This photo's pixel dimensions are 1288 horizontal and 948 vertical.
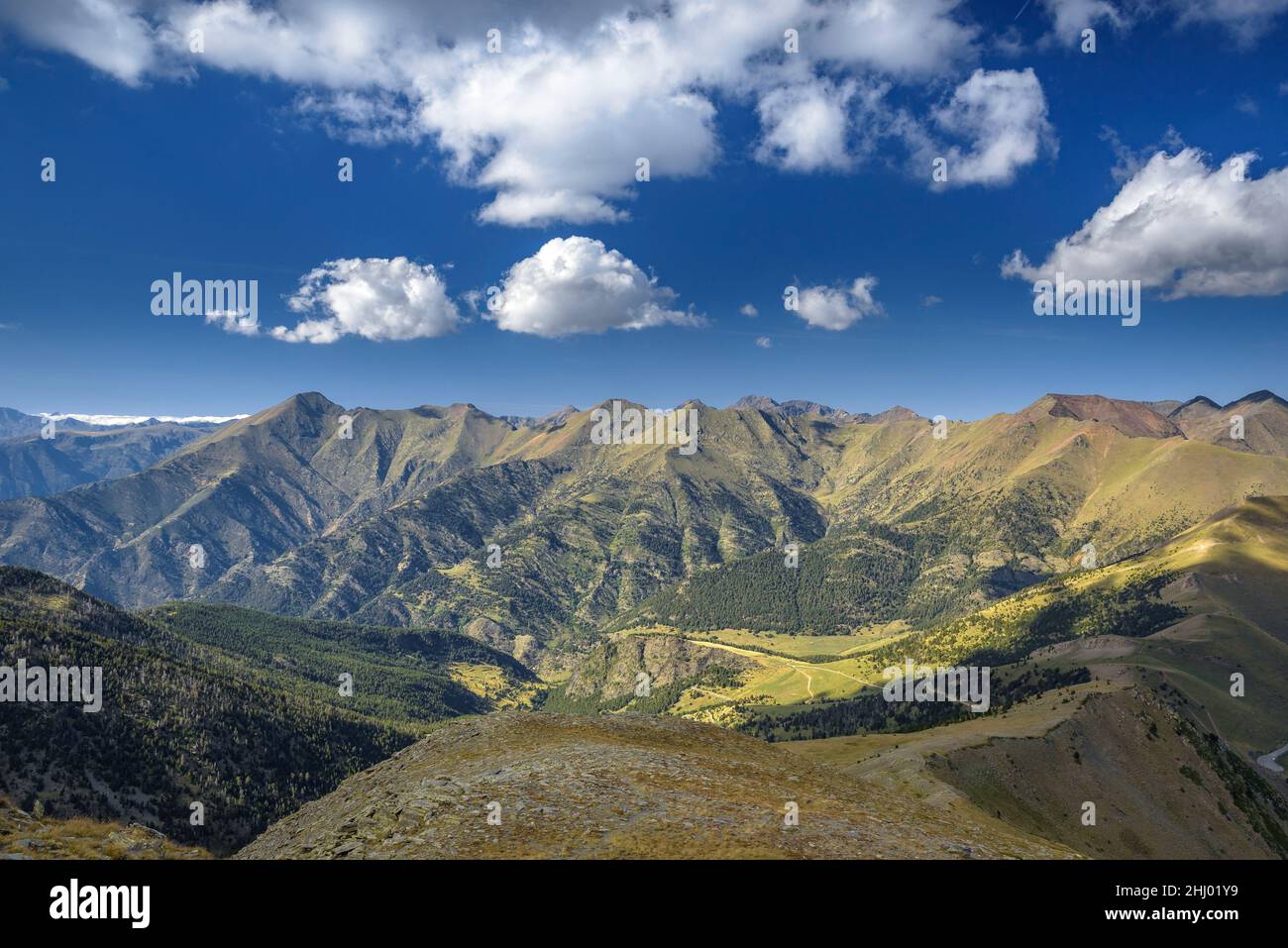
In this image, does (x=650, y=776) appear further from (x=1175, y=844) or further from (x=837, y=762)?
(x=1175, y=844)

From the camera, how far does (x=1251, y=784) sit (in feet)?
395

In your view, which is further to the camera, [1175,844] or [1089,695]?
[1089,695]

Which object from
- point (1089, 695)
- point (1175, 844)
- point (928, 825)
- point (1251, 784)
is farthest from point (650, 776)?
point (1251, 784)

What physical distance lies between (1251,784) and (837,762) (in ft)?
274
